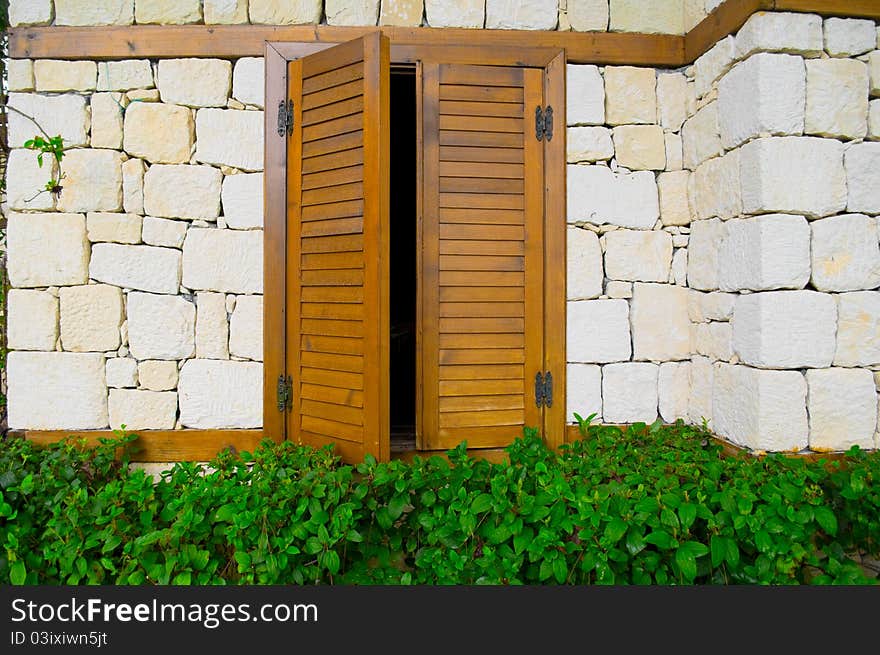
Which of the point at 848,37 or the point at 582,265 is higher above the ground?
the point at 848,37

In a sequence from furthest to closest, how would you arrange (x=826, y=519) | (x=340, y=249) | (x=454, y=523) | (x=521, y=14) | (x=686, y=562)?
(x=521, y=14) → (x=340, y=249) → (x=454, y=523) → (x=826, y=519) → (x=686, y=562)

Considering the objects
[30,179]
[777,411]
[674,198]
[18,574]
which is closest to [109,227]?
[30,179]

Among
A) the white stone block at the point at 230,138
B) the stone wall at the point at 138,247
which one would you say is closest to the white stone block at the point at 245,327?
the stone wall at the point at 138,247

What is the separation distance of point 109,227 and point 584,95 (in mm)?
2433

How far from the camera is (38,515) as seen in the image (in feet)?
9.56

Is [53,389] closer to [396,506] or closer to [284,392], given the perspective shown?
[284,392]

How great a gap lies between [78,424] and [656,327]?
2.91 meters

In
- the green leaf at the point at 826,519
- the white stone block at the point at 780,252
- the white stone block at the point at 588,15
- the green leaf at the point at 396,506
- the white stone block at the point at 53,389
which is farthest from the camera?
the white stone block at the point at 588,15

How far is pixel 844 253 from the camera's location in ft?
9.76

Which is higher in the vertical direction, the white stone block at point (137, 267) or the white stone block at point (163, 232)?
the white stone block at point (163, 232)

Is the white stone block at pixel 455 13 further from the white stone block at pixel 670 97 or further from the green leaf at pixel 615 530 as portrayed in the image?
the green leaf at pixel 615 530

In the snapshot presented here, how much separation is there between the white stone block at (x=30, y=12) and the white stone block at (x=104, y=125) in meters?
0.47

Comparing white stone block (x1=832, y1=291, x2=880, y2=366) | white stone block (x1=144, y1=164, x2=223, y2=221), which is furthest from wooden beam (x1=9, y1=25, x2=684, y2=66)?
white stone block (x1=832, y1=291, x2=880, y2=366)

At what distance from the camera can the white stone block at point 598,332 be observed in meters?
3.46
